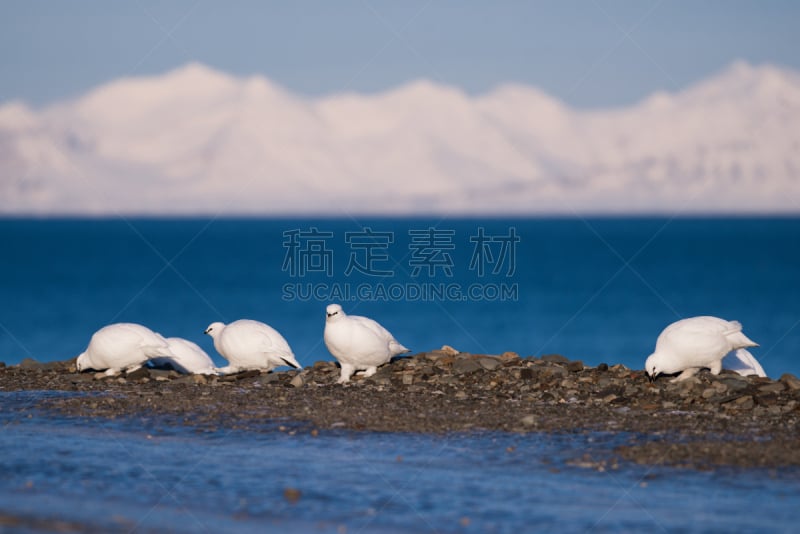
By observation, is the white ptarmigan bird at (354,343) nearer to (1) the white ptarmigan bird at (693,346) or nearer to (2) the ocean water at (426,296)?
(1) the white ptarmigan bird at (693,346)

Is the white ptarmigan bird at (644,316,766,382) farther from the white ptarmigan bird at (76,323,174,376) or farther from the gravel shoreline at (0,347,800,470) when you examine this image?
the white ptarmigan bird at (76,323,174,376)

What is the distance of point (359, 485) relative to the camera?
10875mm

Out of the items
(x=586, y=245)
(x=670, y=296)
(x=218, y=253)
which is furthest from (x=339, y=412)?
(x=586, y=245)

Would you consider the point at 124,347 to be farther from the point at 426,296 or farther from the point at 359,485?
the point at 426,296

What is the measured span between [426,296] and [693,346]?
76.9 m

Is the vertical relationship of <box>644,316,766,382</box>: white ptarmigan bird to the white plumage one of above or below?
below

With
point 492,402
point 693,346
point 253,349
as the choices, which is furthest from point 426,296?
point 492,402

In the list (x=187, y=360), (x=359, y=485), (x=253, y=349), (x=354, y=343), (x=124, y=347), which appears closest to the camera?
(x=359, y=485)

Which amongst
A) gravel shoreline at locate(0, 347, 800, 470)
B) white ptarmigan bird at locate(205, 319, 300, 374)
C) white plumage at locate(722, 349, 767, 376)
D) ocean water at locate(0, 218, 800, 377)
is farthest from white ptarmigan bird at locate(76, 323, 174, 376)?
ocean water at locate(0, 218, 800, 377)

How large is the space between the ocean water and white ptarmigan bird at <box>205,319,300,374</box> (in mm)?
13964

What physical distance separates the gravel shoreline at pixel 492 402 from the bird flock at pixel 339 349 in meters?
0.23

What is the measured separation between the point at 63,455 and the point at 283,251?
140586mm

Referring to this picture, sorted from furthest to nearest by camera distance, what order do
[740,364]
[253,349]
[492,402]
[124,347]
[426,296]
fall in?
[426,296] < [740,364] < [253,349] < [124,347] < [492,402]

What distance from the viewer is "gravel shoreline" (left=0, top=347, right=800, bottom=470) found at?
12.5 m
